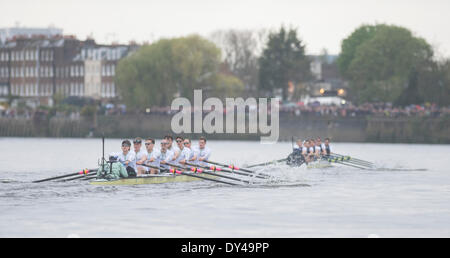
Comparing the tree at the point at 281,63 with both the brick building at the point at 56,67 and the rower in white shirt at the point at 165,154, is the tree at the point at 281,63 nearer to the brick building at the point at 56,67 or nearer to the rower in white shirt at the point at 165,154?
the brick building at the point at 56,67

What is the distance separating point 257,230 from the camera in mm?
24141

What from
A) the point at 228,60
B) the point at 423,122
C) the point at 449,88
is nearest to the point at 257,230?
the point at 423,122

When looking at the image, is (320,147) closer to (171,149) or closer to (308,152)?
(308,152)

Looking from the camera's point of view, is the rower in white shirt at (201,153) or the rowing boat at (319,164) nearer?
the rower in white shirt at (201,153)

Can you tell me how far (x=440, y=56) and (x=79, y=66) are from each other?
5361 cm

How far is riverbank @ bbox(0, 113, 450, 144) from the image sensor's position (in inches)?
3174

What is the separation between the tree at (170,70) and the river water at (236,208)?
5325 centimetres

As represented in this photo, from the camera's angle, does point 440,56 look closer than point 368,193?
No

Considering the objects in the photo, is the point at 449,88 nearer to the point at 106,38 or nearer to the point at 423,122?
the point at 423,122

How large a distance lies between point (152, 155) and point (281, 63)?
7243cm

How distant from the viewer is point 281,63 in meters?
106

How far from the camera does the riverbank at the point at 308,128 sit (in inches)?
3174

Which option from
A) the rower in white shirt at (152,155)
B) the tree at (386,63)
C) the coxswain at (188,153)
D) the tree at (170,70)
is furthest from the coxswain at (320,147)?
the tree at (386,63)

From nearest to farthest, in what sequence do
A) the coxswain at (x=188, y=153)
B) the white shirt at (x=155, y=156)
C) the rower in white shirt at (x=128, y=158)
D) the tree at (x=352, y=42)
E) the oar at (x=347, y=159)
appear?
1. the rower in white shirt at (x=128, y=158)
2. the white shirt at (x=155, y=156)
3. the coxswain at (x=188, y=153)
4. the oar at (x=347, y=159)
5. the tree at (x=352, y=42)
